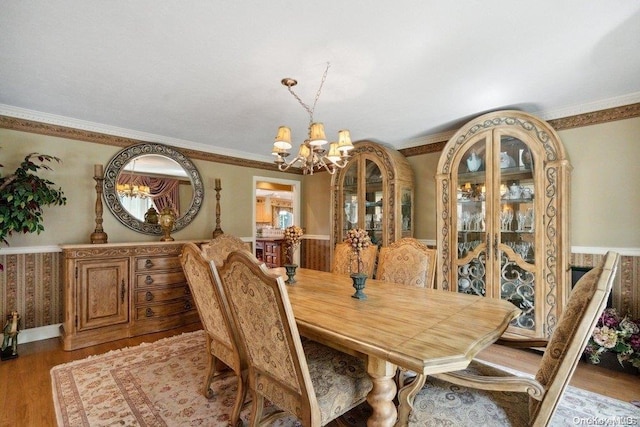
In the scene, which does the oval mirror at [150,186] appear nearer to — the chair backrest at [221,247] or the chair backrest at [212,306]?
the chair backrest at [221,247]

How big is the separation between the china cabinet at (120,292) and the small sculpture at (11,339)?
1.13 feet

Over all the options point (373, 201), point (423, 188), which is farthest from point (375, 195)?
point (423, 188)

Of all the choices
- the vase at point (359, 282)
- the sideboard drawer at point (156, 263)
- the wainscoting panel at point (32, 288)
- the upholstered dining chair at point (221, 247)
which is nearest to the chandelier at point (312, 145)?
the vase at point (359, 282)

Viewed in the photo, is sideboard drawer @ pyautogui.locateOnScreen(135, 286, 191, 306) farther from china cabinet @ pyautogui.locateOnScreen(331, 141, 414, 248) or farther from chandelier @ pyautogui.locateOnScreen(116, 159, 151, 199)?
china cabinet @ pyautogui.locateOnScreen(331, 141, 414, 248)

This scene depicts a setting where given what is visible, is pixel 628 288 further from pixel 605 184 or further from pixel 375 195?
pixel 375 195

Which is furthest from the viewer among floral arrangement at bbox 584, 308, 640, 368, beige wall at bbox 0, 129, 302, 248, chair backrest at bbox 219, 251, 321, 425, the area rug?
beige wall at bbox 0, 129, 302, 248

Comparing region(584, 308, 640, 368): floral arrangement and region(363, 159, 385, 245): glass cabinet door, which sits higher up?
region(363, 159, 385, 245): glass cabinet door

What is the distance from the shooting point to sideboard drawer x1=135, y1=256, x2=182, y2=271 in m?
3.33

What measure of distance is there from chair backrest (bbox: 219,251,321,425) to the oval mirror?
9.55 feet

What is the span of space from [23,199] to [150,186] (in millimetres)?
1288

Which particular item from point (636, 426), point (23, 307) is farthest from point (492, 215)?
point (23, 307)

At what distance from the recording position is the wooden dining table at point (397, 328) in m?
1.14

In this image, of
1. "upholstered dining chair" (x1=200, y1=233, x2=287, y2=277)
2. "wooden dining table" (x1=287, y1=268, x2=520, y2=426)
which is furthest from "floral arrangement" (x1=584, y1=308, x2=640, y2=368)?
"upholstered dining chair" (x1=200, y1=233, x2=287, y2=277)

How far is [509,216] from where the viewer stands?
2920mm
